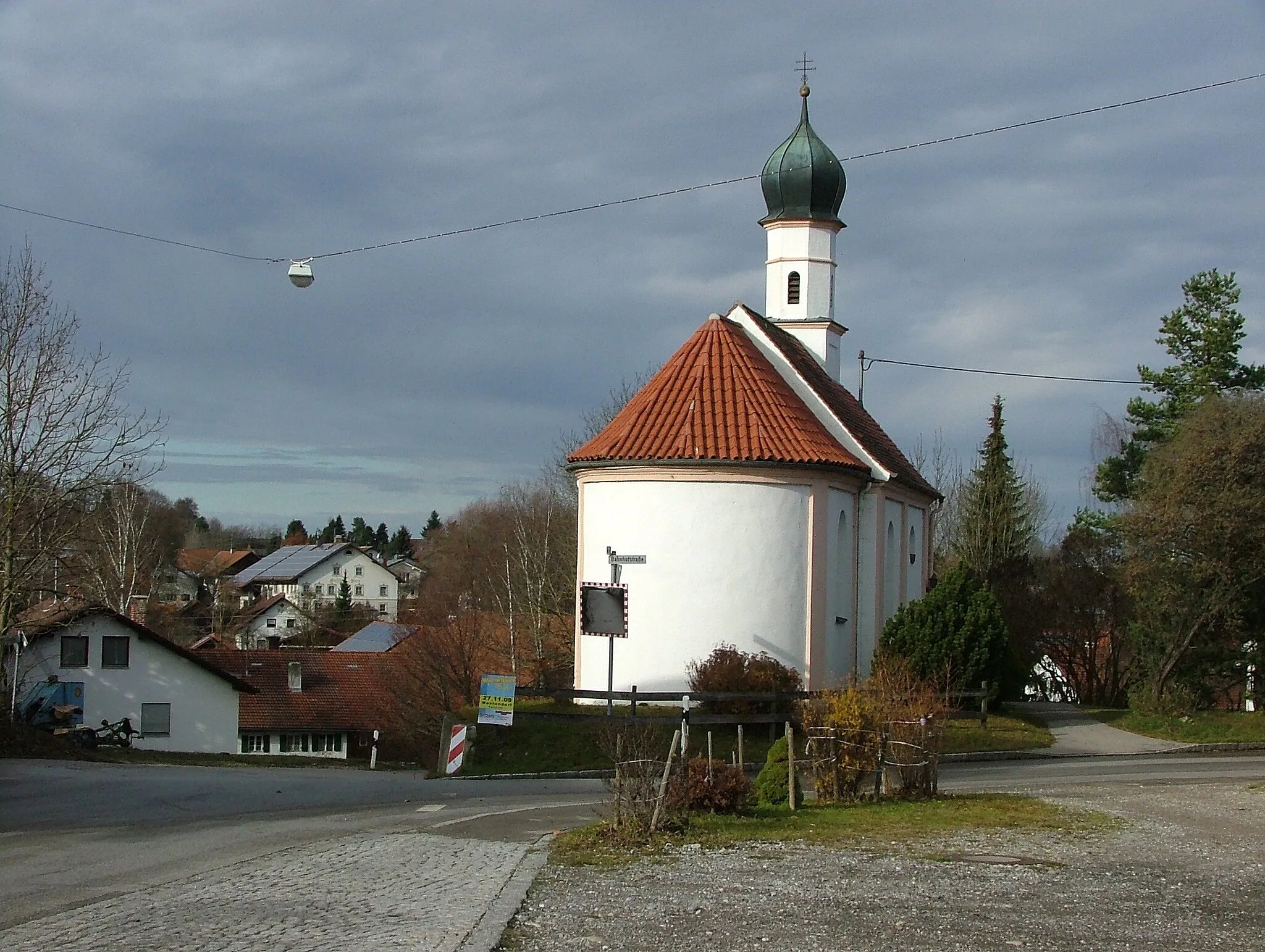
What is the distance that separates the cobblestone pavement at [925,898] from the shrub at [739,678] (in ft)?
40.7

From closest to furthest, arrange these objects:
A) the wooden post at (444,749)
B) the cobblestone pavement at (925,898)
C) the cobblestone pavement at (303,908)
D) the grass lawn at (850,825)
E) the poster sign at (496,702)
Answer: the cobblestone pavement at (303,908)
the cobblestone pavement at (925,898)
the grass lawn at (850,825)
the poster sign at (496,702)
the wooden post at (444,749)

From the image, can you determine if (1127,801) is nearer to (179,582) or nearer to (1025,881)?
(1025,881)

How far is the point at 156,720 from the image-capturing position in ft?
147

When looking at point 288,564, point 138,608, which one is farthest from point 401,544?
point 138,608

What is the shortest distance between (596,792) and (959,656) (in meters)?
12.8

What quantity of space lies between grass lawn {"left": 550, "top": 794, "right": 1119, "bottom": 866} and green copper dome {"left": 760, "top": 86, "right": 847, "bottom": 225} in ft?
75.5

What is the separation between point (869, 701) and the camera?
14859mm

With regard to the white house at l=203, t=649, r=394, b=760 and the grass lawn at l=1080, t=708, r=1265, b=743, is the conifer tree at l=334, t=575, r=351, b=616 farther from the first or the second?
the grass lawn at l=1080, t=708, r=1265, b=743

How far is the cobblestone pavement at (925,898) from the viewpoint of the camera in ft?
26.7

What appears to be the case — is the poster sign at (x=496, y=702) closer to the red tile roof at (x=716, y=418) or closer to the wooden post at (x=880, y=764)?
the red tile roof at (x=716, y=418)

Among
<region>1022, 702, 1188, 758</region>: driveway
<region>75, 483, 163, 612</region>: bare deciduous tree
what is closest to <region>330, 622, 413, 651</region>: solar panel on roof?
<region>75, 483, 163, 612</region>: bare deciduous tree

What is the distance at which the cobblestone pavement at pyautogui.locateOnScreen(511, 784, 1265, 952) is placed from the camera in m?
8.14

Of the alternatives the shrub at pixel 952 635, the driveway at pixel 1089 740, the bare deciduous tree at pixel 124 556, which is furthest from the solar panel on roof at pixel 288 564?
the shrub at pixel 952 635

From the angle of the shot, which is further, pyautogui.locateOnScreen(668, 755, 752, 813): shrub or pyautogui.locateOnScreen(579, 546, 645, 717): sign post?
pyautogui.locateOnScreen(579, 546, 645, 717): sign post
